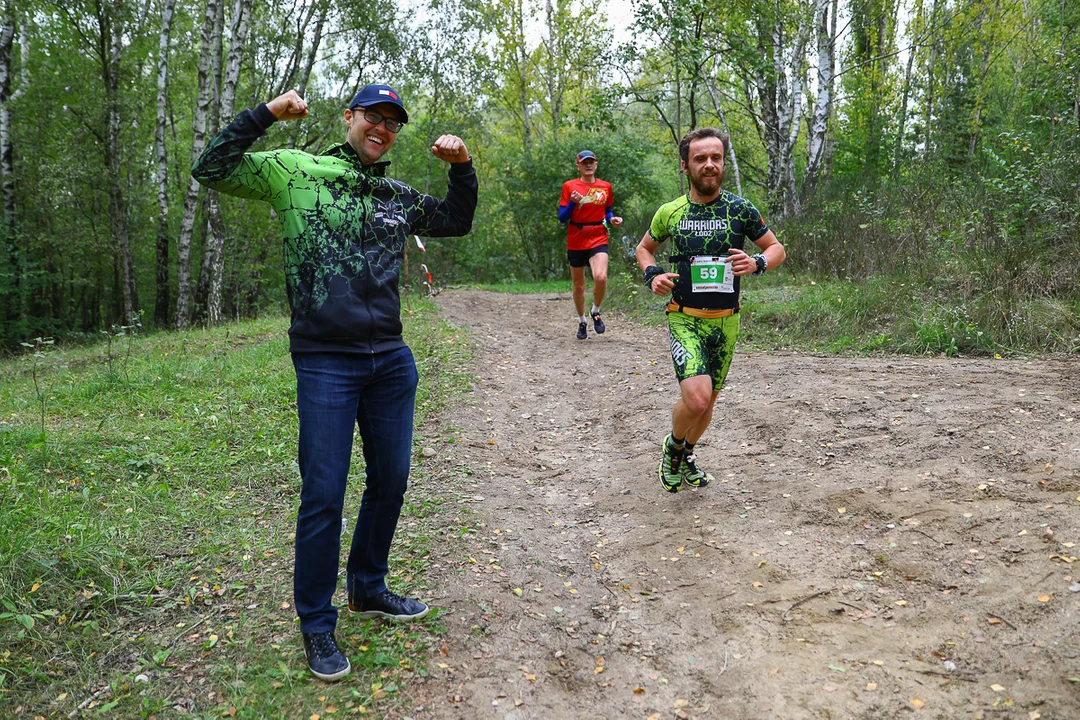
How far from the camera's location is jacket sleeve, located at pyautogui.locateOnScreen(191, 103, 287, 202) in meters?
2.71

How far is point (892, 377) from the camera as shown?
6598mm

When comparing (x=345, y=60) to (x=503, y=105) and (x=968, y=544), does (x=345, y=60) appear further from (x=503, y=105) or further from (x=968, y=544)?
(x=968, y=544)

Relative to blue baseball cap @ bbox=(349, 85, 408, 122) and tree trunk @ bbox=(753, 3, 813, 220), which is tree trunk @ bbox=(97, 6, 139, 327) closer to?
tree trunk @ bbox=(753, 3, 813, 220)

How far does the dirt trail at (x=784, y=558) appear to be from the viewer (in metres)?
2.86

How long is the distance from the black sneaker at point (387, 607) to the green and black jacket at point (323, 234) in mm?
1201

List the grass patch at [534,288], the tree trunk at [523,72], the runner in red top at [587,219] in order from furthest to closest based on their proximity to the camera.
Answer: the tree trunk at [523,72]
the grass patch at [534,288]
the runner in red top at [587,219]

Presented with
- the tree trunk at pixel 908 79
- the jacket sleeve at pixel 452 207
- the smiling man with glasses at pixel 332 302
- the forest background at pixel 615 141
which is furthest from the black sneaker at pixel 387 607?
the tree trunk at pixel 908 79

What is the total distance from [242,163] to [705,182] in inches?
105

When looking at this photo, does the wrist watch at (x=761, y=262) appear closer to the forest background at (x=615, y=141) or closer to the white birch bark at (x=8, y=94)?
the forest background at (x=615, y=141)

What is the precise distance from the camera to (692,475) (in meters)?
4.85

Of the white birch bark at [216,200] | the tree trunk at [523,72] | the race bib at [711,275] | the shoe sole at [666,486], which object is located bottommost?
the shoe sole at [666,486]

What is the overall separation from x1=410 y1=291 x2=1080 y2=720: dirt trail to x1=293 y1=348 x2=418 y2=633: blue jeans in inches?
23.8

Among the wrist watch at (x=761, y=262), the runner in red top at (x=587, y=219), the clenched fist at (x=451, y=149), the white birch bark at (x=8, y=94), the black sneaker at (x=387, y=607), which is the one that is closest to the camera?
the clenched fist at (x=451, y=149)

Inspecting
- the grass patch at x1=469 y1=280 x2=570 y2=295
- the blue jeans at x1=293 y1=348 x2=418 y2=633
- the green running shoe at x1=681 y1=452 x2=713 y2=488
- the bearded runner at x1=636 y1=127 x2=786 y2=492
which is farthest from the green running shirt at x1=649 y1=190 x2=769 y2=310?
the grass patch at x1=469 y1=280 x2=570 y2=295
